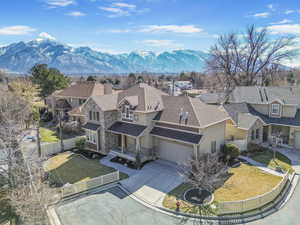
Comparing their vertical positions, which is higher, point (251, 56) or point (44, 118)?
point (251, 56)

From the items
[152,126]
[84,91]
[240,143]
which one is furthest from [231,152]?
[84,91]

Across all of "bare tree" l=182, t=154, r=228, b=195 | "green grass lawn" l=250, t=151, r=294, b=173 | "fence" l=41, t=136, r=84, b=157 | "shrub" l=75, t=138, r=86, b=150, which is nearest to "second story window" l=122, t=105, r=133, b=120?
"shrub" l=75, t=138, r=86, b=150

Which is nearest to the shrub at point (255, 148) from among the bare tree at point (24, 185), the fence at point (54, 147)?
the bare tree at point (24, 185)

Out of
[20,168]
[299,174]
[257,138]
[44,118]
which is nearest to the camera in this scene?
[20,168]

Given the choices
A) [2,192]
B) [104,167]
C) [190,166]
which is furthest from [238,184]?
[2,192]

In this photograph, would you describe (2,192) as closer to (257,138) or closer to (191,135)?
(191,135)

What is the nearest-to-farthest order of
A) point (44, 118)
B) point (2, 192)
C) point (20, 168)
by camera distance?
point (20, 168) → point (2, 192) → point (44, 118)
